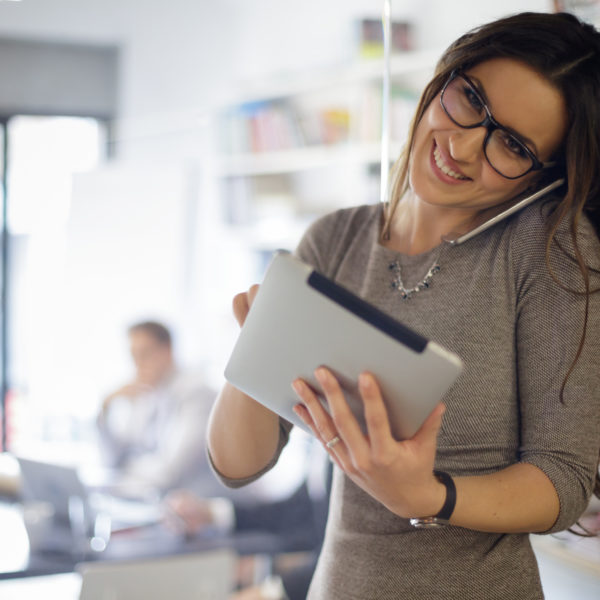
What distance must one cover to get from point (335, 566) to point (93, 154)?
4.16 meters

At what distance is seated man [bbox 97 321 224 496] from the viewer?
2.92 metres

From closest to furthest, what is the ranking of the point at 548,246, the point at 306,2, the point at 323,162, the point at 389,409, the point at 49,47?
the point at 389,409, the point at 548,246, the point at 323,162, the point at 306,2, the point at 49,47

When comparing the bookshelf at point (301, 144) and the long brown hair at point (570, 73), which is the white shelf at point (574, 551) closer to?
the long brown hair at point (570, 73)

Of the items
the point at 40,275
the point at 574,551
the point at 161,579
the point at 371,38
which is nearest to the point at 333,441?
the point at 574,551

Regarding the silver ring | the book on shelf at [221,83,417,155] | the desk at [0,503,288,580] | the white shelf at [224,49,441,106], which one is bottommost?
the desk at [0,503,288,580]

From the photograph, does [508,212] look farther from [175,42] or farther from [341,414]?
[175,42]

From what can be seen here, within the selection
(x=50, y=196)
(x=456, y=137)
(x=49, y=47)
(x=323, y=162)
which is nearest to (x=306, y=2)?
(x=323, y=162)

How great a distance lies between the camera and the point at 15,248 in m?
4.50

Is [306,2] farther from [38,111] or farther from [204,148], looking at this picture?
[38,111]

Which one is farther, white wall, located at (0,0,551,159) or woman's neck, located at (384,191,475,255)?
white wall, located at (0,0,551,159)

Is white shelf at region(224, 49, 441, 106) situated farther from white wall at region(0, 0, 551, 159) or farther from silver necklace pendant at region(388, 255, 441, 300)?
silver necklace pendant at region(388, 255, 441, 300)

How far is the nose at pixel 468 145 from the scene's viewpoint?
898 mm

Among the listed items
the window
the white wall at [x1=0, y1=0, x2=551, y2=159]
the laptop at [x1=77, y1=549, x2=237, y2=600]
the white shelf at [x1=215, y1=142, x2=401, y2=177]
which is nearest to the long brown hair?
the laptop at [x1=77, y1=549, x2=237, y2=600]

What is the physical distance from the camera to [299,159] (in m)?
3.66
